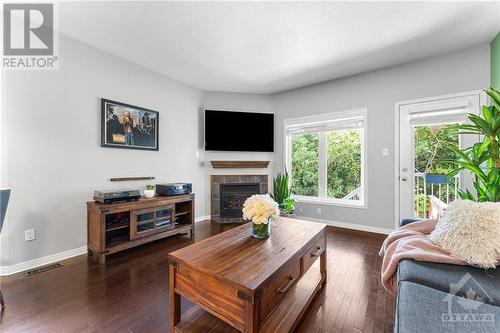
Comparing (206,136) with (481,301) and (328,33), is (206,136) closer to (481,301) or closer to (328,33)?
(328,33)

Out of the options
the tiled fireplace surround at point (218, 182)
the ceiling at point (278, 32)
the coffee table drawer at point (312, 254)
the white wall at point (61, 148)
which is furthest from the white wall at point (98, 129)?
the coffee table drawer at point (312, 254)

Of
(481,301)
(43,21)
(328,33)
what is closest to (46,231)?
(43,21)

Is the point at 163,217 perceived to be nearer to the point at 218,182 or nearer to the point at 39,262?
the point at 39,262

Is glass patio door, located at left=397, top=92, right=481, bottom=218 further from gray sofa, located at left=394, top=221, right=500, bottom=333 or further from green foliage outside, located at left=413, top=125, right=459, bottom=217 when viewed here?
gray sofa, located at left=394, top=221, right=500, bottom=333

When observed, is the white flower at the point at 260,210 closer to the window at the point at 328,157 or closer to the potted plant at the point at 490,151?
the potted plant at the point at 490,151

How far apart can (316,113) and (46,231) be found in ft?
13.4

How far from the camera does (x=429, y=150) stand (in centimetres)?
296

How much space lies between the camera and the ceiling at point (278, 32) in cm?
202

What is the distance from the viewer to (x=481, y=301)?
0.96m

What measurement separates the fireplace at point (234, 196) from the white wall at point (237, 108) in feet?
0.91

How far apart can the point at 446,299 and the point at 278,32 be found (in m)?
2.55

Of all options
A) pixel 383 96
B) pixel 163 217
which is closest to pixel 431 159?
pixel 383 96

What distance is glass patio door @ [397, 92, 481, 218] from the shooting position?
109 inches

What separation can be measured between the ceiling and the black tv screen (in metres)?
0.99
